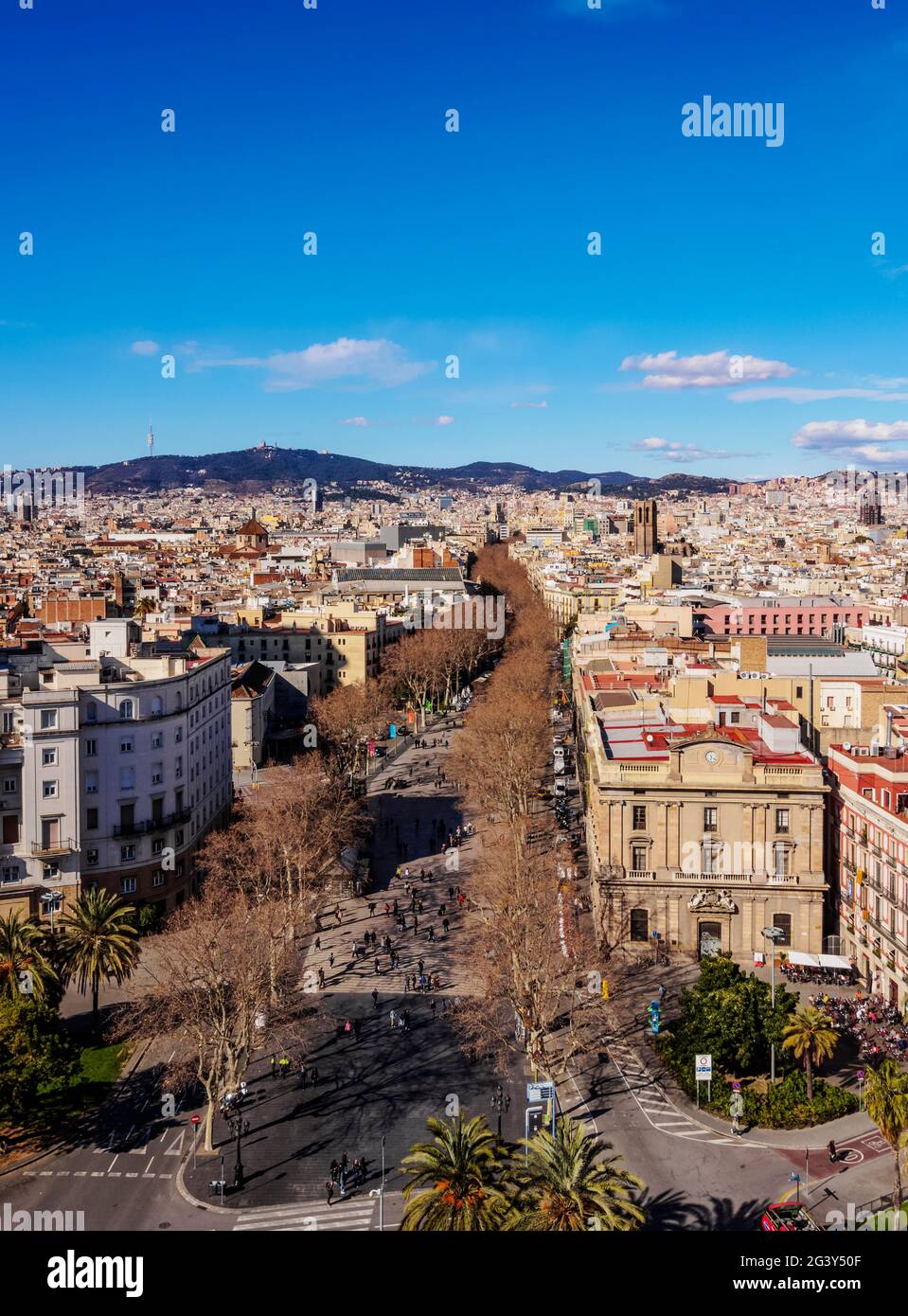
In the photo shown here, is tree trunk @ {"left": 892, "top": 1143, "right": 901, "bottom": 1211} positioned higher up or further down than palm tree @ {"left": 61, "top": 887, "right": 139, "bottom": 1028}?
further down

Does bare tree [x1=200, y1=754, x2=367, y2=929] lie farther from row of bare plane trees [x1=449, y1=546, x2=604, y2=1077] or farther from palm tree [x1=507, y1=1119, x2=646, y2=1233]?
palm tree [x1=507, y1=1119, x2=646, y2=1233]

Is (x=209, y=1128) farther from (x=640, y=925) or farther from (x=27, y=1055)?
(x=640, y=925)

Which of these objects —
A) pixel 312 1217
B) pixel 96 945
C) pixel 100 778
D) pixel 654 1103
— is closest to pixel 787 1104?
pixel 654 1103

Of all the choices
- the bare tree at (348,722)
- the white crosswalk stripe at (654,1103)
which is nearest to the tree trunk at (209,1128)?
the white crosswalk stripe at (654,1103)

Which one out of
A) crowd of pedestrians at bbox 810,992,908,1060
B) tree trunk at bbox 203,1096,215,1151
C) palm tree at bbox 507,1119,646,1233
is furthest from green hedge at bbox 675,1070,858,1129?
tree trunk at bbox 203,1096,215,1151

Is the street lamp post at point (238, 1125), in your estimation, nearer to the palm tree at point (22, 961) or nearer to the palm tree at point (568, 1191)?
the palm tree at point (22, 961)

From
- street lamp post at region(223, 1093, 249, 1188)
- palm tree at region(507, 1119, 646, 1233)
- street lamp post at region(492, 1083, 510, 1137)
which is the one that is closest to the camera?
palm tree at region(507, 1119, 646, 1233)
